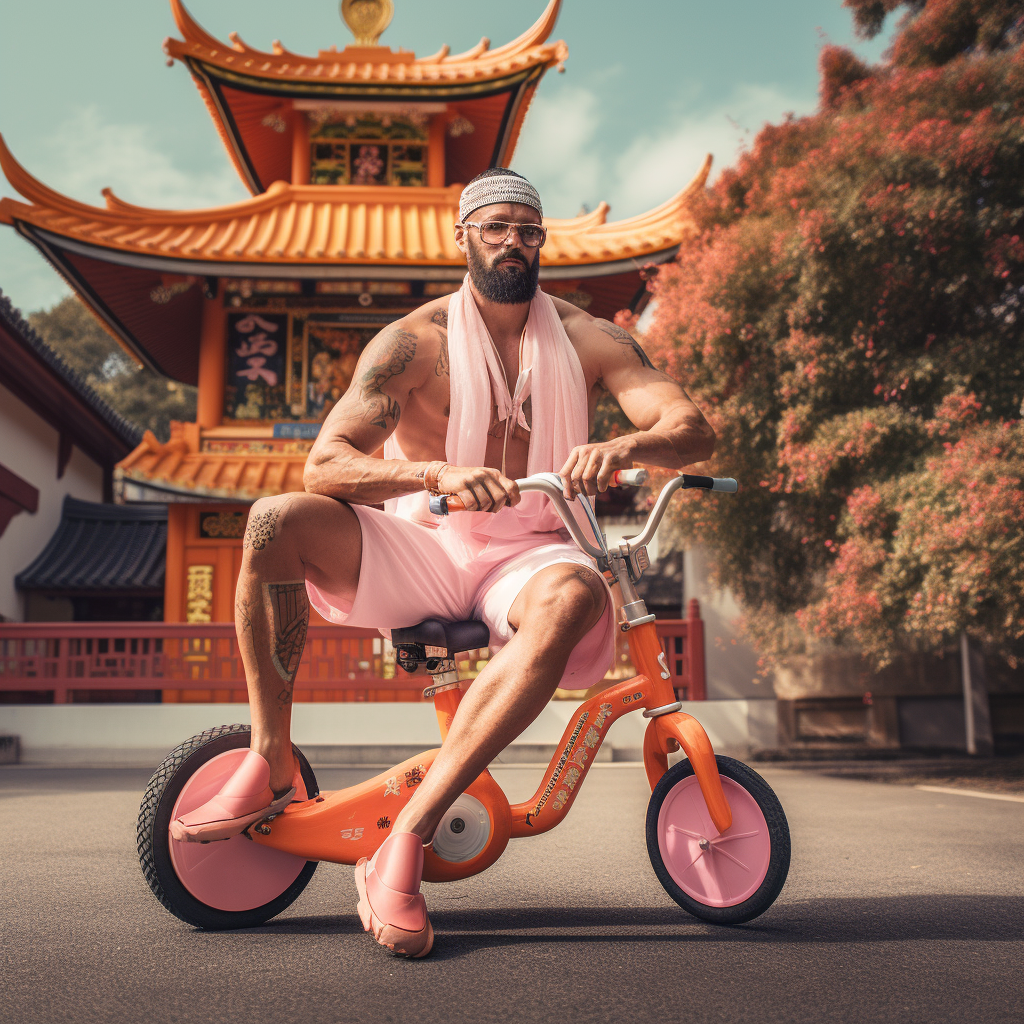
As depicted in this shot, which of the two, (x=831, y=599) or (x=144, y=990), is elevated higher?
(x=831, y=599)

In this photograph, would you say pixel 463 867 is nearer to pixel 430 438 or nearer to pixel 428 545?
pixel 428 545

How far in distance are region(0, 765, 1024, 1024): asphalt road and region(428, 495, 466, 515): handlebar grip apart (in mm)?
841

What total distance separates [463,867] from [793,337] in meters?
6.15

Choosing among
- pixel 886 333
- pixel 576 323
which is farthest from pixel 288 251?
pixel 576 323

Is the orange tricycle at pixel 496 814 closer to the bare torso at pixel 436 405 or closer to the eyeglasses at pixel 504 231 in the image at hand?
the bare torso at pixel 436 405

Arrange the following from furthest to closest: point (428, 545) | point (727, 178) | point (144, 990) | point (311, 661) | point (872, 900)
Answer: point (311, 661) → point (727, 178) → point (872, 900) → point (428, 545) → point (144, 990)

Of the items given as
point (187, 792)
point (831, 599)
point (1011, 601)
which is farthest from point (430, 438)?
point (831, 599)

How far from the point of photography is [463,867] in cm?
192

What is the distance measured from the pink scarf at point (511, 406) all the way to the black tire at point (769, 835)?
2.23ft

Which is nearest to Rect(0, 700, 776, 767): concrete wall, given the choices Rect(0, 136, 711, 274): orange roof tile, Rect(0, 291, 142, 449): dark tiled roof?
Rect(0, 136, 711, 274): orange roof tile

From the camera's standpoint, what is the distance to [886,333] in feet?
23.5

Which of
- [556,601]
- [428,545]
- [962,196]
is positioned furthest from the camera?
[962,196]

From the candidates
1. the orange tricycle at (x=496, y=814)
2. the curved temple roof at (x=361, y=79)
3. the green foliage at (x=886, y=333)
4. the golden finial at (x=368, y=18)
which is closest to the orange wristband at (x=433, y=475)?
the orange tricycle at (x=496, y=814)

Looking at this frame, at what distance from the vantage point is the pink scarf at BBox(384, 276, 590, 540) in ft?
7.38
